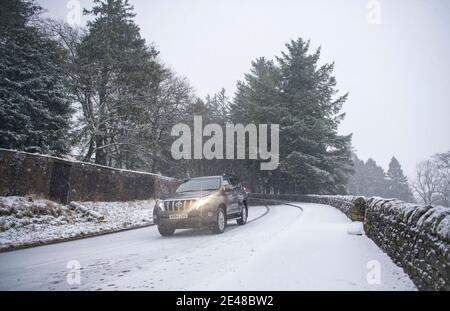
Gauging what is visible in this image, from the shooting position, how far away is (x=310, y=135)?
121 ft

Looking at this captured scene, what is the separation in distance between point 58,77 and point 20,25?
12.3 feet

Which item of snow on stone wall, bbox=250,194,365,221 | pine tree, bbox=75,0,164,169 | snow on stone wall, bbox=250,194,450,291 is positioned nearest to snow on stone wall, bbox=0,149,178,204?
pine tree, bbox=75,0,164,169

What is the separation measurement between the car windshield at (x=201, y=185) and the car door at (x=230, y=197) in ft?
1.23

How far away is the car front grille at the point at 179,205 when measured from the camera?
371 inches

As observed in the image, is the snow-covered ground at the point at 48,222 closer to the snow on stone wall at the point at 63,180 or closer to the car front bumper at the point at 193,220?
the snow on stone wall at the point at 63,180

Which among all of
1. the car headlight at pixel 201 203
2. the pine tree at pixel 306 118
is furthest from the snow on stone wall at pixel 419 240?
the pine tree at pixel 306 118

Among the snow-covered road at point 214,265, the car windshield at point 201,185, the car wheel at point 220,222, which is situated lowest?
the snow-covered road at point 214,265

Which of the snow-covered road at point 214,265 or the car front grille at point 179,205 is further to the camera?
the car front grille at point 179,205

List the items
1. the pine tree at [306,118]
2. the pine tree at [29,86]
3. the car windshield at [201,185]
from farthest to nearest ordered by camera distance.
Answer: the pine tree at [306,118], the pine tree at [29,86], the car windshield at [201,185]

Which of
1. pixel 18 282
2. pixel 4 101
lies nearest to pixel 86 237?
pixel 18 282
